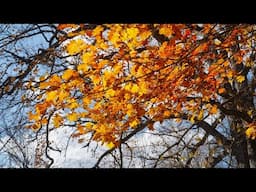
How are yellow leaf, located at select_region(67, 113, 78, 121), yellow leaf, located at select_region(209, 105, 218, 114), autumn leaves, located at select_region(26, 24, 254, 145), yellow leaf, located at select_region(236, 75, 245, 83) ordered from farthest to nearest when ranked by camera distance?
yellow leaf, located at select_region(236, 75, 245, 83), yellow leaf, located at select_region(209, 105, 218, 114), yellow leaf, located at select_region(67, 113, 78, 121), autumn leaves, located at select_region(26, 24, 254, 145)

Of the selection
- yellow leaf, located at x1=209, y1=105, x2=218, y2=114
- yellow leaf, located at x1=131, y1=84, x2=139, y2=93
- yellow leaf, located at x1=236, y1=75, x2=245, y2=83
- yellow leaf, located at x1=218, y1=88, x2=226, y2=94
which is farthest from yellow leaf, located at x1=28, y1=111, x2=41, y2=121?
yellow leaf, located at x1=236, y1=75, x2=245, y2=83

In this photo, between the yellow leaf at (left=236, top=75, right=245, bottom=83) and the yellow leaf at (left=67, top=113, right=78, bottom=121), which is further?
the yellow leaf at (left=236, top=75, right=245, bottom=83)

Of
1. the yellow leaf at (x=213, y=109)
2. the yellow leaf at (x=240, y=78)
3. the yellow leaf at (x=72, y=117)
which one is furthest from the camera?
the yellow leaf at (x=240, y=78)

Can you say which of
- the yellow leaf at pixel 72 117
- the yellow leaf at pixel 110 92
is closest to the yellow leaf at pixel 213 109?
the yellow leaf at pixel 110 92

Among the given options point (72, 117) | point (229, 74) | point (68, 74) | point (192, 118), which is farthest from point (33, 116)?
point (229, 74)

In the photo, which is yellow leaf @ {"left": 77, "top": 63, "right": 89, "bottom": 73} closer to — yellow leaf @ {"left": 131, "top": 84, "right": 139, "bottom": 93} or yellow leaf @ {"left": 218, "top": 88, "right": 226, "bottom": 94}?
yellow leaf @ {"left": 131, "top": 84, "right": 139, "bottom": 93}

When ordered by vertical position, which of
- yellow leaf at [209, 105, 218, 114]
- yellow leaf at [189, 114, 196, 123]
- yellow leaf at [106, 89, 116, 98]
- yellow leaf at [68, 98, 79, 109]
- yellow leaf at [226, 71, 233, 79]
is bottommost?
yellow leaf at [68, 98, 79, 109]

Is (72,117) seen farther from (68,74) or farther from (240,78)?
(240,78)

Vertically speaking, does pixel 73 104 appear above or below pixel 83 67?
below

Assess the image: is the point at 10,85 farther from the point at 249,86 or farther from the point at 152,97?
the point at 249,86

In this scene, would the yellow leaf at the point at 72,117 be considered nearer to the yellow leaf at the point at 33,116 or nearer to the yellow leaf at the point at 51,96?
the yellow leaf at the point at 33,116
